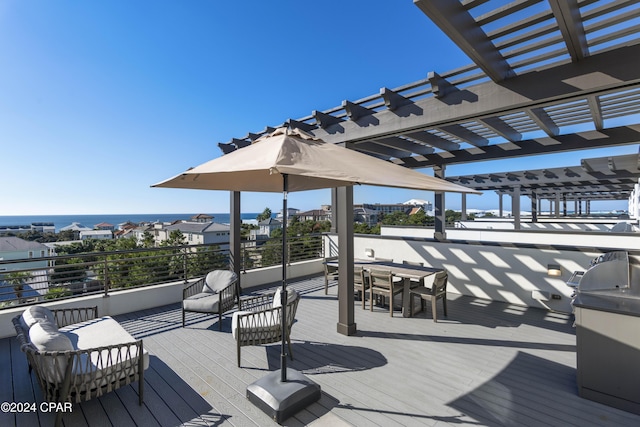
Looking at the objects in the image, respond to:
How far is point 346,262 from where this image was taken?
13.1 feet

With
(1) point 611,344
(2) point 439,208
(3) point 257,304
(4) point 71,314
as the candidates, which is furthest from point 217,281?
(2) point 439,208

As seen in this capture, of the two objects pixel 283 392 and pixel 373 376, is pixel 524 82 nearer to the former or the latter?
pixel 373 376

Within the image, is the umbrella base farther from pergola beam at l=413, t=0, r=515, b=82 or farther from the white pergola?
pergola beam at l=413, t=0, r=515, b=82

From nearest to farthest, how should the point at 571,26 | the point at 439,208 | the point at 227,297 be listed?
the point at 571,26 → the point at 227,297 → the point at 439,208

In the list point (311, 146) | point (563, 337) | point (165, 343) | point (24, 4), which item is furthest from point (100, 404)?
point (24, 4)

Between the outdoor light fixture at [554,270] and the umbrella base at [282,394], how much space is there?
14.9ft

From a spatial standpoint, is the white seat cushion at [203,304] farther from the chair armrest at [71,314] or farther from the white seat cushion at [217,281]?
the chair armrest at [71,314]

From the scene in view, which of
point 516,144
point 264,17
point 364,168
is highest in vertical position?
point 264,17

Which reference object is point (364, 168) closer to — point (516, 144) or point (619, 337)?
point (619, 337)

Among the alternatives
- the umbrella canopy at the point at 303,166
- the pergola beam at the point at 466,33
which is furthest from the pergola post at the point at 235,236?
the pergola beam at the point at 466,33

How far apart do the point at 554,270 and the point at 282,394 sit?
4.88 m

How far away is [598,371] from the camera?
242cm

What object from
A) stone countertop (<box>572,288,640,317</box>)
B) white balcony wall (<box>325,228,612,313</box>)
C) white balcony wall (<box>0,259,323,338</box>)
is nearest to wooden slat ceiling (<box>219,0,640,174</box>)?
stone countertop (<box>572,288,640,317</box>)

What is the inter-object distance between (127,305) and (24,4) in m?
5.78
